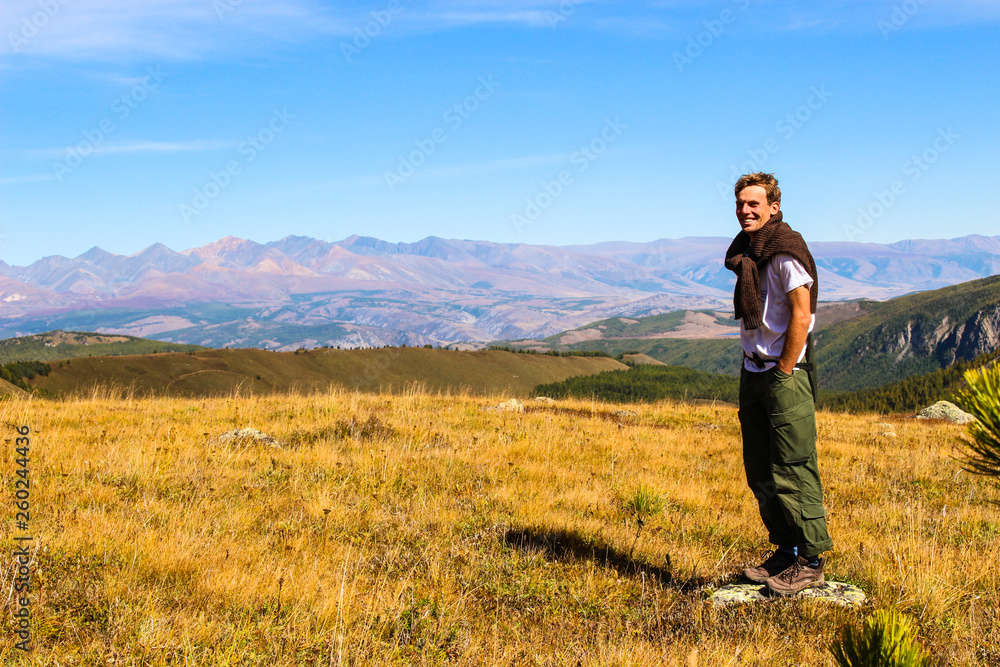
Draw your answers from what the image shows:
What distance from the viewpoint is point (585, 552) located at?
4820 mm

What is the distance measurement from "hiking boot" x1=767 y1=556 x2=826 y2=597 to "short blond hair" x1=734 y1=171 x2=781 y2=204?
251 cm

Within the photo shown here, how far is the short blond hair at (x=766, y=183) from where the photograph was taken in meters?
4.24

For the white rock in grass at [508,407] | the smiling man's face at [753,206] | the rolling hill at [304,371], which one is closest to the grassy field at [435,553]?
the smiling man's face at [753,206]

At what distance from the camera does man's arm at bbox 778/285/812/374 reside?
12.5ft

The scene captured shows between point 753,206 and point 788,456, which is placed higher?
point 753,206

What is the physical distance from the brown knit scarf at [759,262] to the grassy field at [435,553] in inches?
73.5

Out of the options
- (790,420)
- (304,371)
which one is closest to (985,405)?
(790,420)

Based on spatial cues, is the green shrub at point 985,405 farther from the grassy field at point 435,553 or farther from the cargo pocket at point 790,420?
the grassy field at point 435,553

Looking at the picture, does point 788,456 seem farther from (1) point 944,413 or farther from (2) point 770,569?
(1) point 944,413

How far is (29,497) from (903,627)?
19.1ft

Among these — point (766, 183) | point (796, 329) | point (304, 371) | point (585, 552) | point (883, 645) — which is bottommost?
point (304, 371)

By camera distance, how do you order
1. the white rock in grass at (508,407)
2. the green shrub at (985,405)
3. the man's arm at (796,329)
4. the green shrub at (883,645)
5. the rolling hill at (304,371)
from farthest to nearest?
the rolling hill at (304,371)
the white rock in grass at (508,407)
the man's arm at (796,329)
the green shrub at (985,405)
the green shrub at (883,645)

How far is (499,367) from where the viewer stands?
110875 millimetres

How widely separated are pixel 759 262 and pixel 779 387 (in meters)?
0.87
